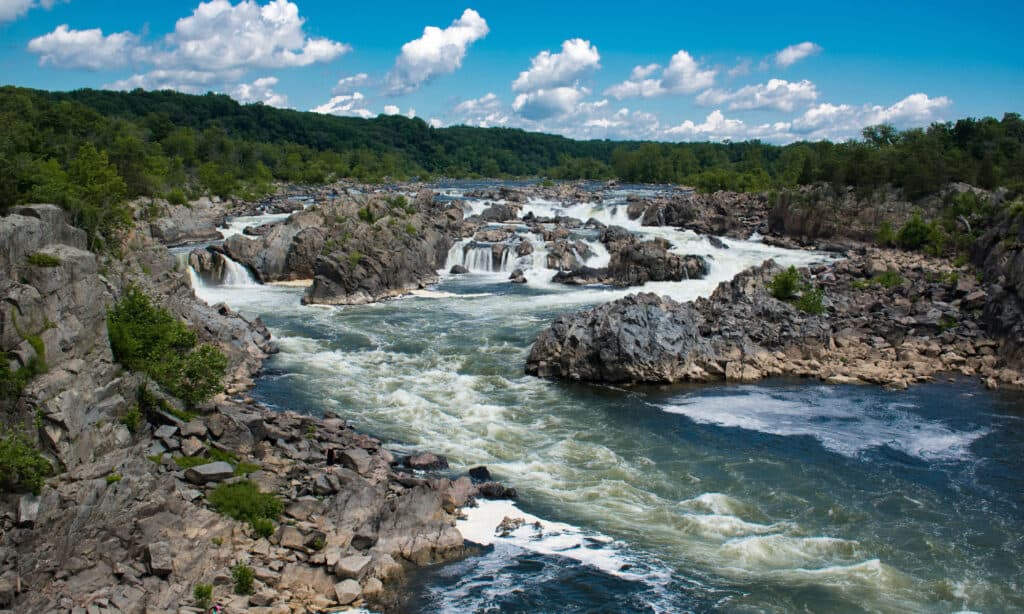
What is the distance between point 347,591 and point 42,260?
30.9 feet

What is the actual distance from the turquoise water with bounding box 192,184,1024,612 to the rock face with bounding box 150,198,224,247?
2322cm

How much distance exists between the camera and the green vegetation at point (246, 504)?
15477 mm

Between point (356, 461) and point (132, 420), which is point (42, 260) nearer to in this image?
point (132, 420)

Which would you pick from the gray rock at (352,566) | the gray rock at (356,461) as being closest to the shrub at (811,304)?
the gray rock at (356,461)

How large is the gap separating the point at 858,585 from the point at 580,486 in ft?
22.7

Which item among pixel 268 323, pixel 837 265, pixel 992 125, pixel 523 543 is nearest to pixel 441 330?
pixel 268 323

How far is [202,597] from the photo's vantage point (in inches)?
514

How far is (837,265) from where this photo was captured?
48.3m

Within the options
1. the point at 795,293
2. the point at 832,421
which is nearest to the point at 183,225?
the point at 795,293

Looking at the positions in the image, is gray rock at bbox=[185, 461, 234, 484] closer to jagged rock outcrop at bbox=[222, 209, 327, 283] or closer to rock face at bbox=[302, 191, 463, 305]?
rock face at bbox=[302, 191, 463, 305]

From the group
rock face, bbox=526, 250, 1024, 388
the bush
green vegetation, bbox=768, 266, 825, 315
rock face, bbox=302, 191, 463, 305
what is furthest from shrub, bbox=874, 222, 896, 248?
rock face, bbox=302, 191, 463, 305

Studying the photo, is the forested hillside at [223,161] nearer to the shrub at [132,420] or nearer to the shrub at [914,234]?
the shrub at [132,420]

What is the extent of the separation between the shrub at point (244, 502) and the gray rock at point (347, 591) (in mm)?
2641

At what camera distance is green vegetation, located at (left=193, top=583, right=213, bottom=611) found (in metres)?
13.0
